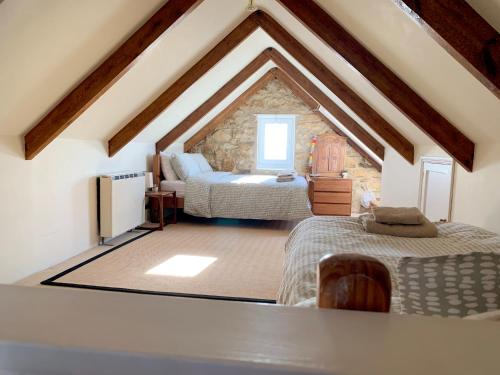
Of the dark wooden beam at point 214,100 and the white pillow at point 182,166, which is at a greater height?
the dark wooden beam at point 214,100

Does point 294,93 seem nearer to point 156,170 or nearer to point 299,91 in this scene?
point 299,91

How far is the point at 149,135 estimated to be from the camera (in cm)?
515

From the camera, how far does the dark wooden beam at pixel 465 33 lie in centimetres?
175

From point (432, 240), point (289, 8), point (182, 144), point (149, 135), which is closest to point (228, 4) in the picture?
point (289, 8)

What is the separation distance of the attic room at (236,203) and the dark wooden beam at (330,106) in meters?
0.03

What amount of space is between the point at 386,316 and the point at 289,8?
2933 millimetres

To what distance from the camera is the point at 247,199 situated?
509cm

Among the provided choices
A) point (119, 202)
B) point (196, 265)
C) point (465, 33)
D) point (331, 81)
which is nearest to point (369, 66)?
point (331, 81)

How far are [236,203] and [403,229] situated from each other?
301 cm

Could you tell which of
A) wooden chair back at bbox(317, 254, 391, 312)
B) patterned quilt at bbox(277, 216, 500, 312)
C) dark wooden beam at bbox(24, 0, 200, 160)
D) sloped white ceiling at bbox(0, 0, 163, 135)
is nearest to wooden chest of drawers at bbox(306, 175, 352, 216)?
patterned quilt at bbox(277, 216, 500, 312)

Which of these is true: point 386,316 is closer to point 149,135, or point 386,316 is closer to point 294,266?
point 294,266

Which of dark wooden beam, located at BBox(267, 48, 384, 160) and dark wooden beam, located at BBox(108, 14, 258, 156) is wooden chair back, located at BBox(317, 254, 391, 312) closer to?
dark wooden beam, located at BBox(108, 14, 258, 156)

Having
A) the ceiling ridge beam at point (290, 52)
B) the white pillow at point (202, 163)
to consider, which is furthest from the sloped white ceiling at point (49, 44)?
the white pillow at point (202, 163)

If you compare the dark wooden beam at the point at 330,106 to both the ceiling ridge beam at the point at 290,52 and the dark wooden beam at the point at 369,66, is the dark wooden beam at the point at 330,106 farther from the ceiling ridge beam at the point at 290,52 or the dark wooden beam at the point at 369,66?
the dark wooden beam at the point at 369,66
